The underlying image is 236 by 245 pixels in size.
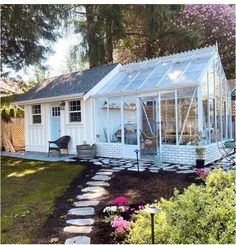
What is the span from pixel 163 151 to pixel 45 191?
164 inches

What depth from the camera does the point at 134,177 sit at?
7453 millimetres

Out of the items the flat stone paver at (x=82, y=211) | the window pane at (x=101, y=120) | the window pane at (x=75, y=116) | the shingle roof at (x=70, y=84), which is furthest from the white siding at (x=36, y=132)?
the flat stone paver at (x=82, y=211)

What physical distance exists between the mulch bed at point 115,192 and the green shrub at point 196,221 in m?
0.83

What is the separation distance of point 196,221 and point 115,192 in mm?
3462

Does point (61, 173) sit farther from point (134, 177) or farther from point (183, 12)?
point (183, 12)

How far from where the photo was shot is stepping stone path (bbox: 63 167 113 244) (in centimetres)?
407

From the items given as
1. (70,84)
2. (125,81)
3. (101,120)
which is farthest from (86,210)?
(70,84)

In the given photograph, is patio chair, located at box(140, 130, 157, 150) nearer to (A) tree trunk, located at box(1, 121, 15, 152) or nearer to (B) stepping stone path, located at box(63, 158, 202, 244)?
(B) stepping stone path, located at box(63, 158, 202, 244)

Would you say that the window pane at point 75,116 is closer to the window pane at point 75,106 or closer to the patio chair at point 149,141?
the window pane at point 75,106

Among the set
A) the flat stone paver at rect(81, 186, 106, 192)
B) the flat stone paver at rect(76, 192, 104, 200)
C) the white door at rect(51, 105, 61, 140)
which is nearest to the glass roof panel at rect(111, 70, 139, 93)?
the white door at rect(51, 105, 61, 140)

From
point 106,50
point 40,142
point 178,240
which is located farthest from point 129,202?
point 106,50

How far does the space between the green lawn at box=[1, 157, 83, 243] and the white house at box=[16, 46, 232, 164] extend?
2102mm

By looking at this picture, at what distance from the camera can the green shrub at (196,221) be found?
8.91 ft

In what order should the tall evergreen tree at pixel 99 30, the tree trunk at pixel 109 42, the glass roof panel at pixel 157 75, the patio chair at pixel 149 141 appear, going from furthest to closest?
the tree trunk at pixel 109 42
the tall evergreen tree at pixel 99 30
the glass roof panel at pixel 157 75
the patio chair at pixel 149 141
